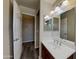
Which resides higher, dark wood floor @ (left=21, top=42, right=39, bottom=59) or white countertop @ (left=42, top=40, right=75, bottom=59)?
white countertop @ (left=42, top=40, right=75, bottom=59)

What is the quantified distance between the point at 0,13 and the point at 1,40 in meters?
0.45

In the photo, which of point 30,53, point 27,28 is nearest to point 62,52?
point 30,53

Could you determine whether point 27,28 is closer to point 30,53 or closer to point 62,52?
point 30,53

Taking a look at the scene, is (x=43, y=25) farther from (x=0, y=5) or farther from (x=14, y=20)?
(x=0, y=5)

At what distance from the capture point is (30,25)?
913 cm

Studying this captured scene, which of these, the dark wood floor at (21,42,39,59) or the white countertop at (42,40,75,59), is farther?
the dark wood floor at (21,42,39,59)

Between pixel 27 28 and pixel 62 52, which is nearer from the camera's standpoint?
pixel 62 52

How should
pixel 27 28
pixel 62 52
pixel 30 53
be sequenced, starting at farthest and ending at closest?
pixel 27 28
pixel 30 53
pixel 62 52

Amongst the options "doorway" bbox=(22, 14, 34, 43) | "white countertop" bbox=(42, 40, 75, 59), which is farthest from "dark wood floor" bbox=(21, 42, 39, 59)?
"doorway" bbox=(22, 14, 34, 43)

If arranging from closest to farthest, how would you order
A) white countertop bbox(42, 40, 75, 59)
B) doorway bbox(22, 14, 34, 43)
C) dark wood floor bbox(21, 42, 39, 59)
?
1. white countertop bbox(42, 40, 75, 59)
2. dark wood floor bbox(21, 42, 39, 59)
3. doorway bbox(22, 14, 34, 43)

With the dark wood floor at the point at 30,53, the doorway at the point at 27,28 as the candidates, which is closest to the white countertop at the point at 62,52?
the dark wood floor at the point at 30,53

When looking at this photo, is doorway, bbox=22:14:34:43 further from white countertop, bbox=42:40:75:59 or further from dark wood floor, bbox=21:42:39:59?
white countertop, bbox=42:40:75:59

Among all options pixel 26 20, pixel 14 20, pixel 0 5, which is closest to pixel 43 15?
pixel 14 20

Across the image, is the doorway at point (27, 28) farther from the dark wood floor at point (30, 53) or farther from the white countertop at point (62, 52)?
the white countertop at point (62, 52)
